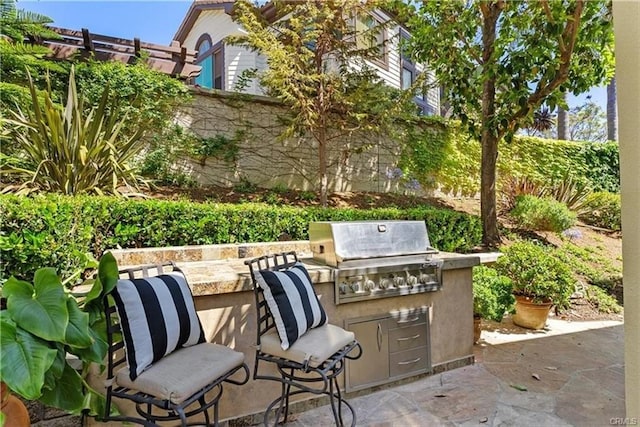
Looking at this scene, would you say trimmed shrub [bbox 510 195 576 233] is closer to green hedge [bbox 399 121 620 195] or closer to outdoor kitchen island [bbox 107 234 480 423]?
green hedge [bbox 399 121 620 195]

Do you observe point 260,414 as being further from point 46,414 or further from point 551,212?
point 551,212

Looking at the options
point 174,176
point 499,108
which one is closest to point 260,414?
point 174,176

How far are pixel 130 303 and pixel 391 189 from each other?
7068 mm

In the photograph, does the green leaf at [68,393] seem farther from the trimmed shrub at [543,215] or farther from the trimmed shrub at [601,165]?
the trimmed shrub at [601,165]

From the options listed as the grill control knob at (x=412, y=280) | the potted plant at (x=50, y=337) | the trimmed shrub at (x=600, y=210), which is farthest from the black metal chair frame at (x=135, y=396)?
the trimmed shrub at (x=600, y=210)

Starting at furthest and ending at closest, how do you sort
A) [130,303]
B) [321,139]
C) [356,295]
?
[321,139] < [356,295] < [130,303]

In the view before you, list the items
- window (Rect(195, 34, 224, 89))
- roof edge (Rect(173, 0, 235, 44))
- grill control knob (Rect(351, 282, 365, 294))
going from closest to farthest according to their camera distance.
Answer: grill control knob (Rect(351, 282, 365, 294)) < roof edge (Rect(173, 0, 235, 44)) < window (Rect(195, 34, 224, 89))

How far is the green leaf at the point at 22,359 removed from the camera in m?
1.31

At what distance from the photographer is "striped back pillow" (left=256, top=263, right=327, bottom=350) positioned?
2.00 metres

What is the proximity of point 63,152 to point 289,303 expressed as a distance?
3236 millimetres

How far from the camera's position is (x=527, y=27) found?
535 centimetres

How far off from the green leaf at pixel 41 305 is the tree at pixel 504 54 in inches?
229

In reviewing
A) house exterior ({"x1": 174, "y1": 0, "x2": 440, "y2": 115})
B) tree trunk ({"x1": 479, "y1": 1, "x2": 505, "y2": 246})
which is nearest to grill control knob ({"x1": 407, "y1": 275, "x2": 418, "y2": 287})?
tree trunk ({"x1": 479, "y1": 1, "x2": 505, "y2": 246})

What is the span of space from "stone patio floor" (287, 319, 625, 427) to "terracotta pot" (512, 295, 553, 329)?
0.39m
